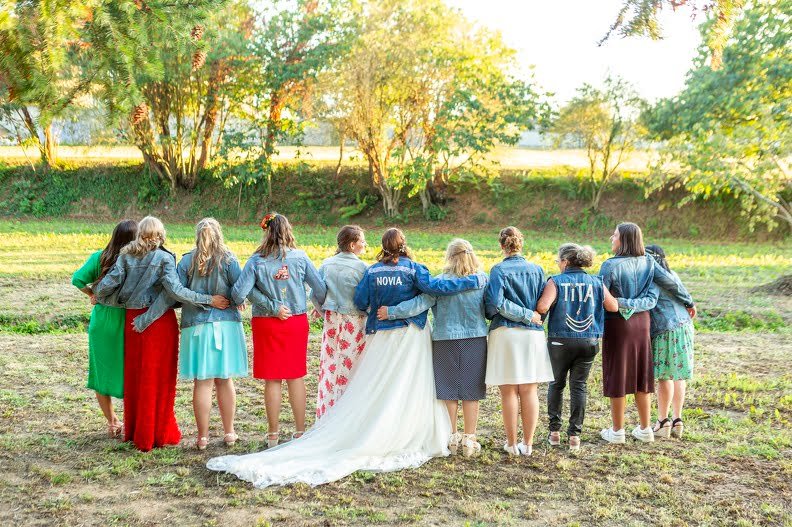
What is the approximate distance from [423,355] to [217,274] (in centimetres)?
180

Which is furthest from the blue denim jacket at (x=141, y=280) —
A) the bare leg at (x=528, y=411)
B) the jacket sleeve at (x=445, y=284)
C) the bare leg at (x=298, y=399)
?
the bare leg at (x=528, y=411)

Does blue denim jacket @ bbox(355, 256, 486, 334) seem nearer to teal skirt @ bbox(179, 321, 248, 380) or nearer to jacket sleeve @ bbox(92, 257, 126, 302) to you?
teal skirt @ bbox(179, 321, 248, 380)

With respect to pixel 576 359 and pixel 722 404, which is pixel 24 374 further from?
pixel 722 404

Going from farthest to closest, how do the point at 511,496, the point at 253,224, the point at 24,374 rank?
the point at 253,224 < the point at 24,374 < the point at 511,496

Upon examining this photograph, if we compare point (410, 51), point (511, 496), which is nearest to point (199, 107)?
point (410, 51)

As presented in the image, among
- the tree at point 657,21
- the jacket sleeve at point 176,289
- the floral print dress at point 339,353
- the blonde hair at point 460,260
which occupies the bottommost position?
the floral print dress at point 339,353

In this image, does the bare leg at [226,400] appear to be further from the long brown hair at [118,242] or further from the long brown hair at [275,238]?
the long brown hair at [118,242]

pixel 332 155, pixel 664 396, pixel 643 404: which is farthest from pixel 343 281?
pixel 332 155

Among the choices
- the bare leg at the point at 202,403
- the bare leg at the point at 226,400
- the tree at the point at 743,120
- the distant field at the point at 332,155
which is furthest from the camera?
the distant field at the point at 332,155

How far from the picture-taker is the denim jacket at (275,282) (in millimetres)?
6531

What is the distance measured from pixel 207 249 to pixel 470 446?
104 inches

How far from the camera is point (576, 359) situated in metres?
6.59

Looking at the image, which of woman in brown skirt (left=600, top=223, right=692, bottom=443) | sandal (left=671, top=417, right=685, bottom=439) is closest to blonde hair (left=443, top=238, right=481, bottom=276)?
woman in brown skirt (left=600, top=223, right=692, bottom=443)

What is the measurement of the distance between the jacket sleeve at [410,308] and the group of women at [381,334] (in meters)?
0.01
